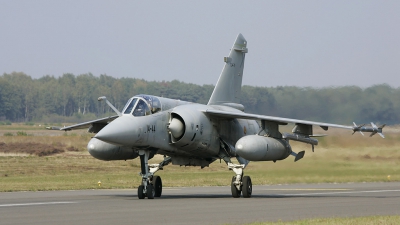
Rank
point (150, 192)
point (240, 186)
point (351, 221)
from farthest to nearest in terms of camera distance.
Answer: point (240, 186) < point (150, 192) < point (351, 221)

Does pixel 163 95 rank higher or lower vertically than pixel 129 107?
higher

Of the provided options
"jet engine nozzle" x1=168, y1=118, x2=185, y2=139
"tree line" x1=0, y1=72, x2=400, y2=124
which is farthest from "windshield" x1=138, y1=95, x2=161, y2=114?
"tree line" x1=0, y1=72, x2=400, y2=124

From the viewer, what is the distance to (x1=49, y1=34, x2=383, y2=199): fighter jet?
61.6 ft

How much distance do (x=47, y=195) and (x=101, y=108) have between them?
6712 cm

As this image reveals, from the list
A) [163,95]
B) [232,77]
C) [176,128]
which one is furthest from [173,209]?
[163,95]

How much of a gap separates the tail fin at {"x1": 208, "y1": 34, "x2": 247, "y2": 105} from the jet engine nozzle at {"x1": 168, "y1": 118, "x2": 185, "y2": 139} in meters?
4.01

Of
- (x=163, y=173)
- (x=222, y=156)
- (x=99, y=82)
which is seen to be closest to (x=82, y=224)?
(x=222, y=156)

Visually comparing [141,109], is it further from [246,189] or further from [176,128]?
[246,189]

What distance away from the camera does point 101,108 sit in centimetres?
8725

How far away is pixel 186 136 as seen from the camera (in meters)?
19.6

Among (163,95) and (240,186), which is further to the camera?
(163,95)

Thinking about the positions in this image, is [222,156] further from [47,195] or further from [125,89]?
[125,89]

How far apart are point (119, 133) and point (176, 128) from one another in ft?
7.18

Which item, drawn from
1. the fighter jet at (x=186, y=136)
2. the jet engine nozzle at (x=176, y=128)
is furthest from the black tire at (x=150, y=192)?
the jet engine nozzle at (x=176, y=128)
